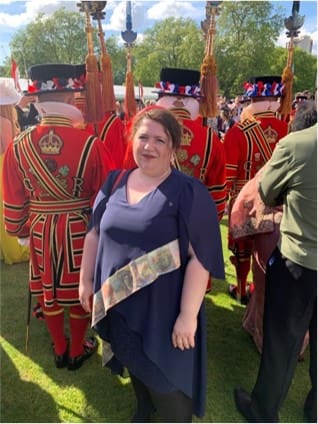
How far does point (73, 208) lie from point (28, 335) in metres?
1.30

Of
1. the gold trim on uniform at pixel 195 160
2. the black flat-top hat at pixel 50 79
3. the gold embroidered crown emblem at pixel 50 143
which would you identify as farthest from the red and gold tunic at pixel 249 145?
the gold embroidered crown emblem at pixel 50 143

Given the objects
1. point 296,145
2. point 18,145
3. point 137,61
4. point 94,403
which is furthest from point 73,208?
point 137,61

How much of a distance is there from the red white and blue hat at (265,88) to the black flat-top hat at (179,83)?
813 millimetres

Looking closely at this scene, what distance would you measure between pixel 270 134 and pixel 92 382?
105 inches

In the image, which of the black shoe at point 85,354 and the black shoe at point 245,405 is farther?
the black shoe at point 85,354

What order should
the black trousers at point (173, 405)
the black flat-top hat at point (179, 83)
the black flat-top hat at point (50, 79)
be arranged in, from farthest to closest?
the black flat-top hat at point (179, 83)
the black flat-top hat at point (50, 79)
the black trousers at point (173, 405)

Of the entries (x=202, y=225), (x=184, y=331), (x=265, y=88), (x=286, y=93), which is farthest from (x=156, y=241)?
(x=286, y=93)

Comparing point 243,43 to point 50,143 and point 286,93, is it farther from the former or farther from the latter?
point 50,143

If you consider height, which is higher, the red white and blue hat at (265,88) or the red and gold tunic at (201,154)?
the red white and blue hat at (265,88)

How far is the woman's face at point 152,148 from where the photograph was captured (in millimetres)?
1574

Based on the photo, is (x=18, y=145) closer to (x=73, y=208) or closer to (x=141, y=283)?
(x=73, y=208)

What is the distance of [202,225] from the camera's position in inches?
59.2

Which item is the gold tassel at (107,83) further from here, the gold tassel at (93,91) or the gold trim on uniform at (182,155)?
the gold trim on uniform at (182,155)

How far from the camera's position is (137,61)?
30016 millimetres
